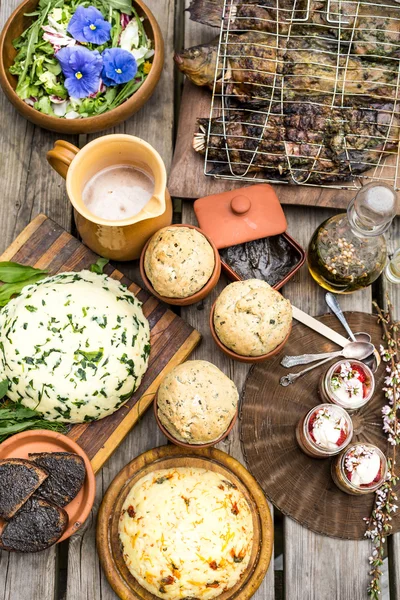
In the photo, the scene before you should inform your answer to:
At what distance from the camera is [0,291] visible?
1.76 metres

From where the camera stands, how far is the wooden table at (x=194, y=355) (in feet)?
5.74

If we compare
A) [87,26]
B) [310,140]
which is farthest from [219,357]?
[87,26]

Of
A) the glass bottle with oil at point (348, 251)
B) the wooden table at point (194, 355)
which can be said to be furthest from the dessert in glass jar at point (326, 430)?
the glass bottle with oil at point (348, 251)

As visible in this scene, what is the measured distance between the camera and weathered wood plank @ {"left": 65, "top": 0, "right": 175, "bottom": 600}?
174cm

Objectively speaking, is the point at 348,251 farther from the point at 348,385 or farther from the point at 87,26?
the point at 87,26

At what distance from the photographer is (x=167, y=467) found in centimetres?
173

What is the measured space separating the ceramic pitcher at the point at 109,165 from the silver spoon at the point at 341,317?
1.73 feet

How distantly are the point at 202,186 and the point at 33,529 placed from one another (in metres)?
1.03

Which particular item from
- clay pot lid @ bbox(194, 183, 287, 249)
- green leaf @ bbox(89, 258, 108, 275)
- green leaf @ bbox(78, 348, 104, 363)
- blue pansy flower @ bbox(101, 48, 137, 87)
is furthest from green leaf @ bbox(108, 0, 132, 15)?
green leaf @ bbox(78, 348, 104, 363)

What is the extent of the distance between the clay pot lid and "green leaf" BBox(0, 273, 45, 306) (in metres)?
0.51

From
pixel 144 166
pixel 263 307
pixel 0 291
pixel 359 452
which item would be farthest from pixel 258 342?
pixel 0 291

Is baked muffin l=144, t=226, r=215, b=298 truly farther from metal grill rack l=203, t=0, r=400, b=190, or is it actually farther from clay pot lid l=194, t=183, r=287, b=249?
metal grill rack l=203, t=0, r=400, b=190

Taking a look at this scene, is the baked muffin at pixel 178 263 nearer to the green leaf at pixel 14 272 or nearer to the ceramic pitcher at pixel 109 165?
the ceramic pitcher at pixel 109 165

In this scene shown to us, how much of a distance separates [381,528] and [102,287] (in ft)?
3.33
